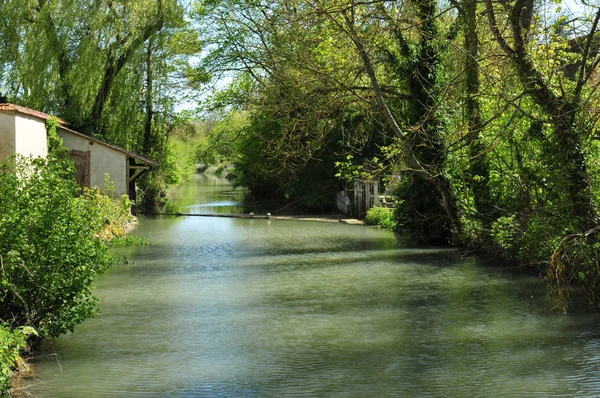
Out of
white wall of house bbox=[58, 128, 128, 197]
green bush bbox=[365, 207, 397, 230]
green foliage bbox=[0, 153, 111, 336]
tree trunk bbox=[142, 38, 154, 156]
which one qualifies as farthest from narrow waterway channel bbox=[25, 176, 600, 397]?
tree trunk bbox=[142, 38, 154, 156]

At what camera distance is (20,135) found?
21.2 metres

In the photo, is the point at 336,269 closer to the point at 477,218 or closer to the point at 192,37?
the point at 477,218

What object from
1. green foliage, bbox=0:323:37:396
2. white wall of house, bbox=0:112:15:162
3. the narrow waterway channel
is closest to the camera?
green foliage, bbox=0:323:37:396

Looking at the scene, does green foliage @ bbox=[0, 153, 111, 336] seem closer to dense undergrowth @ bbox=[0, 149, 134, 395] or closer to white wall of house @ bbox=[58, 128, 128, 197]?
dense undergrowth @ bbox=[0, 149, 134, 395]

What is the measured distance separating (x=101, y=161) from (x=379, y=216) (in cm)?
1067

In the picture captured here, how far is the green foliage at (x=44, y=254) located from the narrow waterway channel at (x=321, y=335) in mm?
611

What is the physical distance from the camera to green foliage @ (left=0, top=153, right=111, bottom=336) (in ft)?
31.5

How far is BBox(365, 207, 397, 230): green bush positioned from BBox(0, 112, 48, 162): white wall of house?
1210 centimetres

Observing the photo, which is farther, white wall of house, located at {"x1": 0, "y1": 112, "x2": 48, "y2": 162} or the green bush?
the green bush

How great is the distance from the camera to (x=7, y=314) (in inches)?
382

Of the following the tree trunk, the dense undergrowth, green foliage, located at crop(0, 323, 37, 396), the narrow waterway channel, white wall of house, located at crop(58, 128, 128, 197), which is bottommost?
the narrow waterway channel

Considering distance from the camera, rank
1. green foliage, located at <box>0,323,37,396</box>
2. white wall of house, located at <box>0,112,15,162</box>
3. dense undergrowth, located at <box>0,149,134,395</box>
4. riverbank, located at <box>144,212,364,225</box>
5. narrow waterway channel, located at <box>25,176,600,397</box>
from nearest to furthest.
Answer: green foliage, located at <box>0,323,37,396</box>
narrow waterway channel, located at <box>25,176,600,397</box>
dense undergrowth, located at <box>0,149,134,395</box>
white wall of house, located at <box>0,112,15,162</box>
riverbank, located at <box>144,212,364,225</box>

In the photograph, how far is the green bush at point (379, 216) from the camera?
29.2 m

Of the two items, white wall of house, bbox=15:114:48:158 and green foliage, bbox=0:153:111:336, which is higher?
white wall of house, bbox=15:114:48:158
